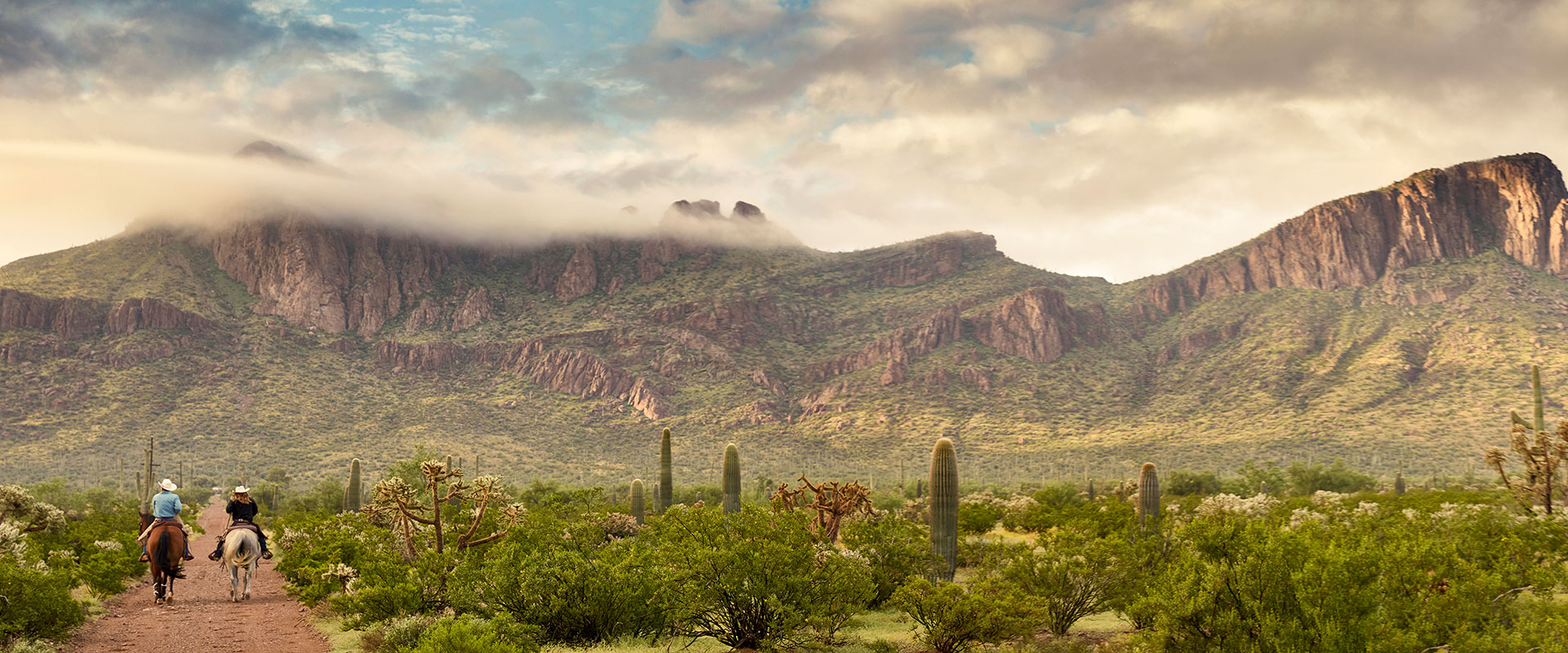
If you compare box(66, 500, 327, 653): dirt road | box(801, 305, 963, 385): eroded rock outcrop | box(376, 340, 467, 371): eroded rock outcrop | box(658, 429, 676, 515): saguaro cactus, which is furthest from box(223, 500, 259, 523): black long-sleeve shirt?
box(376, 340, 467, 371): eroded rock outcrop

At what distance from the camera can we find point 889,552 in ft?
60.8

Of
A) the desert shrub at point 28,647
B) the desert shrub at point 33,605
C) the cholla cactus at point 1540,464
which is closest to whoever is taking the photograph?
the desert shrub at point 28,647

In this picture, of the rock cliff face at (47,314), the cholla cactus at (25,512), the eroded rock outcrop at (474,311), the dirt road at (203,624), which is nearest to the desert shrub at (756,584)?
the dirt road at (203,624)

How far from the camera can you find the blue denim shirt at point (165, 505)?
17.0 metres

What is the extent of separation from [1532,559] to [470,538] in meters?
18.1

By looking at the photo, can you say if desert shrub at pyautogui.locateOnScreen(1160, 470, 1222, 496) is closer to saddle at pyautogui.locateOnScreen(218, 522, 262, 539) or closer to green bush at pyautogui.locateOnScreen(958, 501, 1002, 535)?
green bush at pyautogui.locateOnScreen(958, 501, 1002, 535)

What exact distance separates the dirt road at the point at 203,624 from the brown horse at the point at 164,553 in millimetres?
376

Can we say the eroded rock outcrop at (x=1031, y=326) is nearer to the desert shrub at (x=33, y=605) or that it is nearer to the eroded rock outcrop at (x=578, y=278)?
the eroded rock outcrop at (x=578, y=278)

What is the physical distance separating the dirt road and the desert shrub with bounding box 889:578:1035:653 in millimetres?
8536

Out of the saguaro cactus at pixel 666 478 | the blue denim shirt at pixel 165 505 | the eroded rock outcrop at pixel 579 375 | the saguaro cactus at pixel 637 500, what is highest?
the eroded rock outcrop at pixel 579 375

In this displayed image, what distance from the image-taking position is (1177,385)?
11375 centimetres

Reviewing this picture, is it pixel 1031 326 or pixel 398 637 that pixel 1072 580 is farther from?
pixel 1031 326

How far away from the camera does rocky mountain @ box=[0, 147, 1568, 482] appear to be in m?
94.9

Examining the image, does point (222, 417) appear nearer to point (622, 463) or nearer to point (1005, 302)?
point (622, 463)
